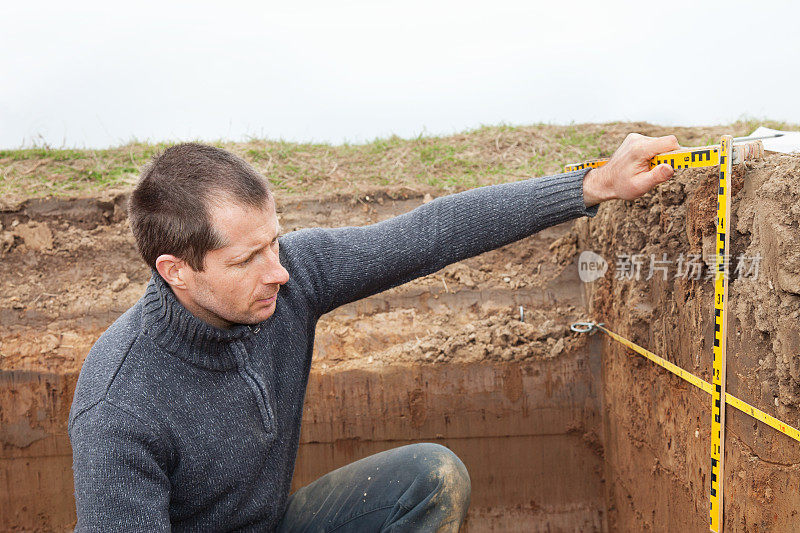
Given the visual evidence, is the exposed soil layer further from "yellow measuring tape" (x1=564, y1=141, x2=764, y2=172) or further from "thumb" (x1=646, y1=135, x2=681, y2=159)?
"thumb" (x1=646, y1=135, x2=681, y2=159)

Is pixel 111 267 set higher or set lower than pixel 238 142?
lower

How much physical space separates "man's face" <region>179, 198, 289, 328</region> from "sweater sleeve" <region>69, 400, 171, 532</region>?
1.53 ft

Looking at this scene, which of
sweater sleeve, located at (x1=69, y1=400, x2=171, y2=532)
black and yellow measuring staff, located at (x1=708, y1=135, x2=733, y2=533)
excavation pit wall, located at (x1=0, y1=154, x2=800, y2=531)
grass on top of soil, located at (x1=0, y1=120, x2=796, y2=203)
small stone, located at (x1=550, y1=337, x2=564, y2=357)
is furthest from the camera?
grass on top of soil, located at (x1=0, y1=120, x2=796, y2=203)

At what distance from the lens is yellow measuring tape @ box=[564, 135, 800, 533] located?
2.54 meters

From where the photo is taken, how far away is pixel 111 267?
536cm

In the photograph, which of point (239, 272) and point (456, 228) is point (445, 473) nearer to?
point (456, 228)

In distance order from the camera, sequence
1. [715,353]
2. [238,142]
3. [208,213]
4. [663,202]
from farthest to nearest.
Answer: [238,142] → [663,202] → [715,353] → [208,213]

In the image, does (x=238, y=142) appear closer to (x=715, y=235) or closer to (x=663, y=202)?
(x=663, y=202)

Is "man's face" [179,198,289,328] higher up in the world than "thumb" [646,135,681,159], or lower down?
lower down

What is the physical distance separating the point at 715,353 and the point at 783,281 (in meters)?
0.54

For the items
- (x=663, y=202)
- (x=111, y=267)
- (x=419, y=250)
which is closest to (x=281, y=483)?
(x=419, y=250)

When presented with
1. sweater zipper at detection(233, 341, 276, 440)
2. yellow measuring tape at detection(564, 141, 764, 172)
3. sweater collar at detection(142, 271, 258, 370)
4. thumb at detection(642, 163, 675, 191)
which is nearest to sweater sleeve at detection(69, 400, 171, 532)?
sweater collar at detection(142, 271, 258, 370)

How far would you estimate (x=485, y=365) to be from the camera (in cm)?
448

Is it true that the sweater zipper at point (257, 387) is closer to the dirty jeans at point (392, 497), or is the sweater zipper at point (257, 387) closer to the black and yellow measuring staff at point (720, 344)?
the dirty jeans at point (392, 497)
